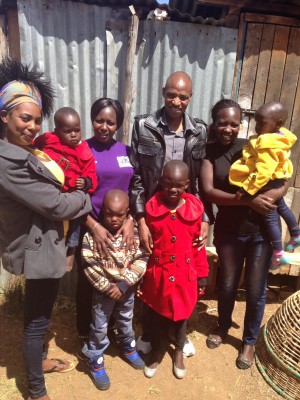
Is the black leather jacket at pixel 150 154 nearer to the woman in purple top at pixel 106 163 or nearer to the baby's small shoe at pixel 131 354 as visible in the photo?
the woman in purple top at pixel 106 163

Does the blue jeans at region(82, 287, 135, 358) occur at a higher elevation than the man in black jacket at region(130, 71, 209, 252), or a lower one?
lower

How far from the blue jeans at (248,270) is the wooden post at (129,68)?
166cm

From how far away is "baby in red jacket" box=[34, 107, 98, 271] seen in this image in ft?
8.13

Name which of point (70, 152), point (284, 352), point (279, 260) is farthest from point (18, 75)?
point (284, 352)

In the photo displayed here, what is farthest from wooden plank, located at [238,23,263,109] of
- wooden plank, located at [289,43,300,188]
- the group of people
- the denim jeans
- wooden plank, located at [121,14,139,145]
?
the denim jeans

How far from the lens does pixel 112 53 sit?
138 inches

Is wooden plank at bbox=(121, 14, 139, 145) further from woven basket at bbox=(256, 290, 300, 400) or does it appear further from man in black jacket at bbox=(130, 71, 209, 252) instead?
woven basket at bbox=(256, 290, 300, 400)

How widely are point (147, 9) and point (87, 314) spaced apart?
3.31m

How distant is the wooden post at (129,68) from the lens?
3354 mm

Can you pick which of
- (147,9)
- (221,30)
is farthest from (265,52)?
(147,9)

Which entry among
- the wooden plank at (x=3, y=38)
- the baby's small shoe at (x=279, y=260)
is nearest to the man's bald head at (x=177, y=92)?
the baby's small shoe at (x=279, y=260)

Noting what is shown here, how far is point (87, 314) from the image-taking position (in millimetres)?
3154

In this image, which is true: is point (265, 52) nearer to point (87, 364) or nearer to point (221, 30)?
point (221, 30)

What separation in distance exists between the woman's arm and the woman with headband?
1.08 meters
